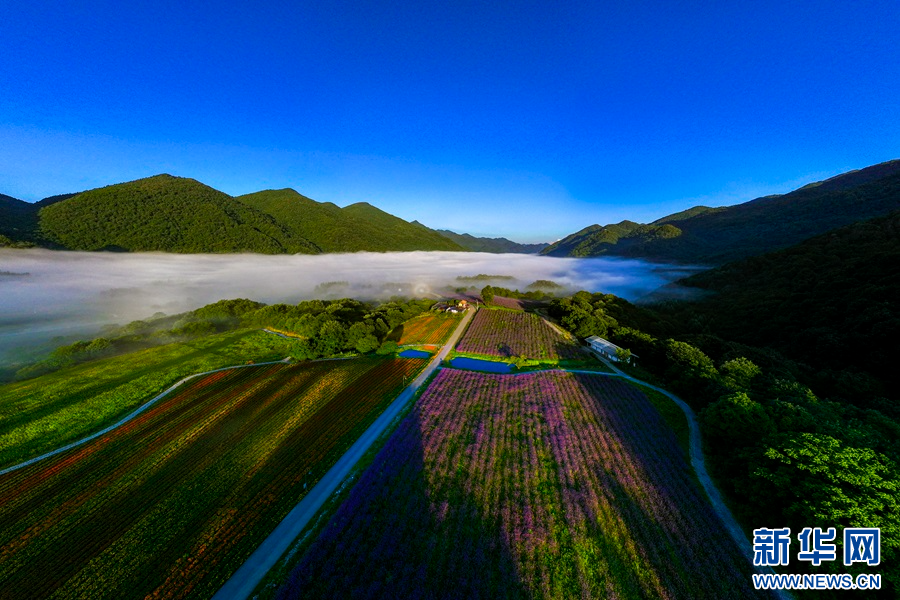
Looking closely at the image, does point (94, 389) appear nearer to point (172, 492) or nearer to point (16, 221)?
point (172, 492)

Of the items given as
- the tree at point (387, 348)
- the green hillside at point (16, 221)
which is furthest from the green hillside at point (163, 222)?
the tree at point (387, 348)

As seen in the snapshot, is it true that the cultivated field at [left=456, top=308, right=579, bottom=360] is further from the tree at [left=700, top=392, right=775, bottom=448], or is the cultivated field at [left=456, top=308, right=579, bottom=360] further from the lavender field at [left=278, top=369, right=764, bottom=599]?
the tree at [left=700, top=392, right=775, bottom=448]

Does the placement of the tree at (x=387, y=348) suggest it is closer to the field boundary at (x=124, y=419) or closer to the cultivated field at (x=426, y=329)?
the cultivated field at (x=426, y=329)

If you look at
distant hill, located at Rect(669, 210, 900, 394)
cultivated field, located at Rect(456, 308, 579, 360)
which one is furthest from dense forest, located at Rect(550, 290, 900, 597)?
cultivated field, located at Rect(456, 308, 579, 360)

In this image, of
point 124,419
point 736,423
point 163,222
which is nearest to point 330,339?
point 124,419

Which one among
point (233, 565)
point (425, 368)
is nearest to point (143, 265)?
point (425, 368)
